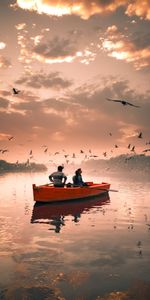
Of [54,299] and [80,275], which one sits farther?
[80,275]

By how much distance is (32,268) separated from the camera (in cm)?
1031

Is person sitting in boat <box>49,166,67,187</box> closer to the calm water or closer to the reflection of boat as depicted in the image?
the reflection of boat

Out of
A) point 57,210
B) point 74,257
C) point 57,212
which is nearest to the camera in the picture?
point 74,257

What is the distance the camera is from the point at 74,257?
11.9m

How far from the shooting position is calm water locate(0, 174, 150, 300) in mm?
8664

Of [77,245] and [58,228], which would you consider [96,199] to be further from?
[77,245]

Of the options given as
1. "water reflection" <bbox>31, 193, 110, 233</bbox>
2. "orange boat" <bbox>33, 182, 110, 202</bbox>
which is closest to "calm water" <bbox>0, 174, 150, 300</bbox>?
"water reflection" <bbox>31, 193, 110, 233</bbox>

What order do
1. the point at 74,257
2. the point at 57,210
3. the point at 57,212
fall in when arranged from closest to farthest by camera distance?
the point at 74,257 < the point at 57,212 < the point at 57,210

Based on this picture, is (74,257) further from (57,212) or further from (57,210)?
(57,210)

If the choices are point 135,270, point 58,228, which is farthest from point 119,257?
point 58,228

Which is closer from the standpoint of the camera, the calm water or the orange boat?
the calm water

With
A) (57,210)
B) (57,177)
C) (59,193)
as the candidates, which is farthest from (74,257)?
(57,177)

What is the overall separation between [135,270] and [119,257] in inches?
60.5

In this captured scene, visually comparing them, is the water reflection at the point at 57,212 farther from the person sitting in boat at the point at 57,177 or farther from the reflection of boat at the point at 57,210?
the person sitting in boat at the point at 57,177
